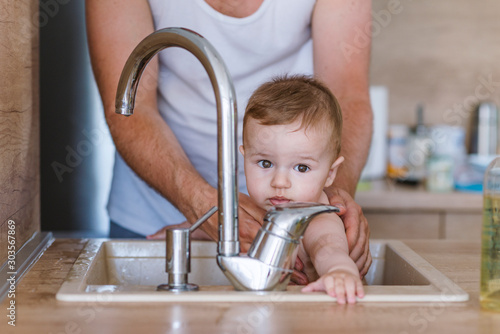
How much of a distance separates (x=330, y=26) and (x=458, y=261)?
Answer: 0.70 metres

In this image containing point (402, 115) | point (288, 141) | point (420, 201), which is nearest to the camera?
point (288, 141)

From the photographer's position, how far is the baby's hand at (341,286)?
2.85ft

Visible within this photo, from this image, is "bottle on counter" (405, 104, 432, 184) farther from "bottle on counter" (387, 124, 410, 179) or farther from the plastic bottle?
the plastic bottle

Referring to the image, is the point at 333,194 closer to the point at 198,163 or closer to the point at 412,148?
the point at 198,163

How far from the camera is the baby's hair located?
1.12 m

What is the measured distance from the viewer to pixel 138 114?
4.99 feet

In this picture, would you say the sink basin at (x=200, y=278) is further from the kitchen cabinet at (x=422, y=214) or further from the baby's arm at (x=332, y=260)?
the kitchen cabinet at (x=422, y=214)

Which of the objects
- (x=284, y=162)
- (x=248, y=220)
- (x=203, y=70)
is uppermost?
(x=203, y=70)

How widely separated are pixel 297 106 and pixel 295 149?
0.24 ft

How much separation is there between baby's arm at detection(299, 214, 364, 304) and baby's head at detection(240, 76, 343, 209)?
6 cm

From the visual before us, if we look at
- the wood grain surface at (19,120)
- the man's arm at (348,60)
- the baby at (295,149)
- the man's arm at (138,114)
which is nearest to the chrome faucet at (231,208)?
the baby at (295,149)

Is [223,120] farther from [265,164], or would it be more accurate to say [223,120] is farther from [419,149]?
[419,149]

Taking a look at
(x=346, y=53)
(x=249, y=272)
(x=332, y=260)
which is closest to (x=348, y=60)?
(x=346, y=53)

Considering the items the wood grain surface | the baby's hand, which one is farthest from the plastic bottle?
the wood grain surface
